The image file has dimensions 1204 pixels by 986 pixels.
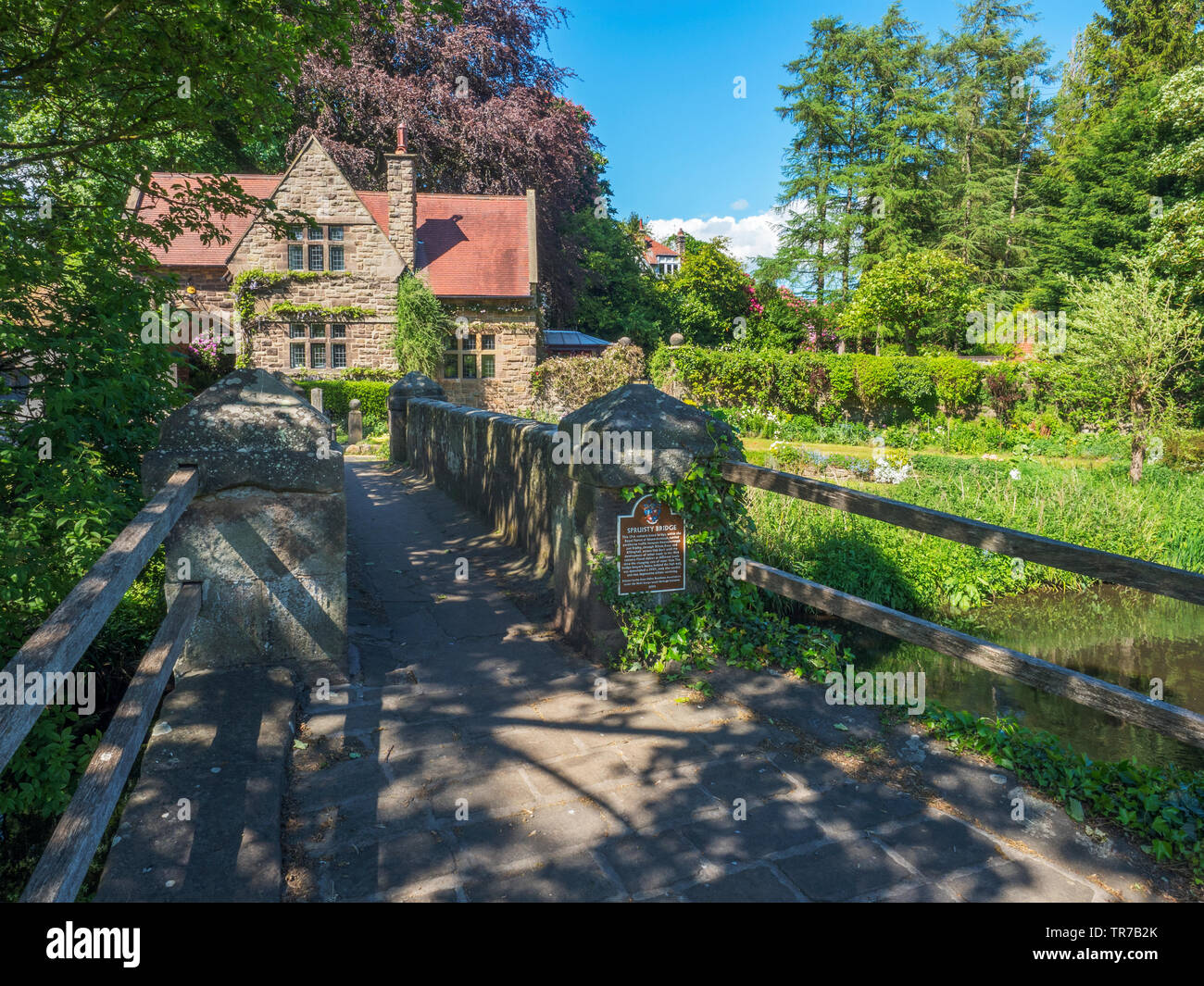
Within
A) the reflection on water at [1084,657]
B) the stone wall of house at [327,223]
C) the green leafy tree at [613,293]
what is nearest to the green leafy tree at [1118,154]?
the reflection on water at [1084,657]

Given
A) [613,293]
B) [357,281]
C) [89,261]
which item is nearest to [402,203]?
[357,281]

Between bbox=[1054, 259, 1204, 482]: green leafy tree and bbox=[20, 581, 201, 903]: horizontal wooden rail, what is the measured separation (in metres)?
14.8

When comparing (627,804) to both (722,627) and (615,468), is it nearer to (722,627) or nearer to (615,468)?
(722,627)

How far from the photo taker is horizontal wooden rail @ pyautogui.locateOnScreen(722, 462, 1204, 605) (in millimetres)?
2406

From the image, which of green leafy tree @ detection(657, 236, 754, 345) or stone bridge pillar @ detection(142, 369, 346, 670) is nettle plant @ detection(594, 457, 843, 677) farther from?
green leafy tree @ detection(657, 236, 754, 345)

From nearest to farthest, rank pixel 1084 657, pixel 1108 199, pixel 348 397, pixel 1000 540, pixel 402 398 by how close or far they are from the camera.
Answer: pixel 1000 540
pixel 1084 657
pixel 402 398
pixel 348 397
pixel 1108 199

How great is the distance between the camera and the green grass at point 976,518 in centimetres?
831

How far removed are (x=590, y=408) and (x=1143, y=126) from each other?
1081 inches

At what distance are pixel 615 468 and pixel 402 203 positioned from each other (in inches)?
885

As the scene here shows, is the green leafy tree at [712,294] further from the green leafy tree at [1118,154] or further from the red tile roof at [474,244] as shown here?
the green leafy tree at [1118,154]

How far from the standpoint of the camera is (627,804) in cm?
276

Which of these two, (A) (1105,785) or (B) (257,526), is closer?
(A) (1105,785)
